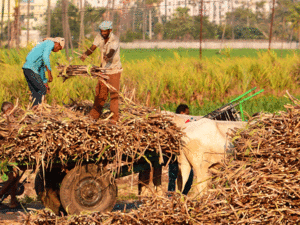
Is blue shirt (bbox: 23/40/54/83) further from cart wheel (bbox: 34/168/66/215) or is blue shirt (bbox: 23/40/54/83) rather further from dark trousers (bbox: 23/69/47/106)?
cart wheel (bbox: 34/168/66/215)

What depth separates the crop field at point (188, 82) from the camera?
11.7m

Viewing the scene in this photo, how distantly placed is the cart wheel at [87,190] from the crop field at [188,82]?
477 centimetres

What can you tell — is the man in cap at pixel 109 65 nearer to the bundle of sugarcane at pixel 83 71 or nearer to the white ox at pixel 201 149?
the bundle of sugarcane at pixel 83 71

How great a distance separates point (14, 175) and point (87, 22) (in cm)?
4320

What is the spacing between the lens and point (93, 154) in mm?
5879

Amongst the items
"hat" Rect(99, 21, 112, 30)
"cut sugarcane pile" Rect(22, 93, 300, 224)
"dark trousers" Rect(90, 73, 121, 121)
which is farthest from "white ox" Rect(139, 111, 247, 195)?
"hat" Rect(99, 21, 112, 30)

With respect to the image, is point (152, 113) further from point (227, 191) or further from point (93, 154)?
point (227, 191)

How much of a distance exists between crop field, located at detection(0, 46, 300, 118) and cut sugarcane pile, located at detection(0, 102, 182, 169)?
4.95m

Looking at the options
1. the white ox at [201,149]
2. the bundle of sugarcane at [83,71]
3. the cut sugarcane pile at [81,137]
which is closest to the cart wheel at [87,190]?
the cut sugarcane pile at [81,137]

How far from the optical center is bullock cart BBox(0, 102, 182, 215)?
18.7 ft

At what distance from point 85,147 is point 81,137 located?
4.7 inches

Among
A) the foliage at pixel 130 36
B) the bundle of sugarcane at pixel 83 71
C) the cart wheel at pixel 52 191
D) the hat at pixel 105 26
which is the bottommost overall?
the cart wheel at pixel 52 191

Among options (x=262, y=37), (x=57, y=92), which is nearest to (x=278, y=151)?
(x=57, y=92)

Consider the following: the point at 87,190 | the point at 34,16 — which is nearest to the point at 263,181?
the point at 87,190
